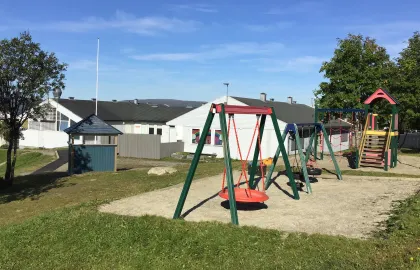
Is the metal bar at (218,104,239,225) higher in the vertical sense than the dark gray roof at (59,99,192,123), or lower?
lower

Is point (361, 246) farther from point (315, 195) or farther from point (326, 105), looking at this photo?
point (326, 105)

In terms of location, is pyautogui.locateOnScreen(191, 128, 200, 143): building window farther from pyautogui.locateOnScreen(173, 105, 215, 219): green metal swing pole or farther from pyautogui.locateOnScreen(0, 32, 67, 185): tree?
pyautogui.locateOnScreen(173, 105, 215, 219): green metal swing pole

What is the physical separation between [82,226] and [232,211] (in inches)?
Result: 122

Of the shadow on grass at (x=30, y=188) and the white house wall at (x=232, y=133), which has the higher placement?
the white house wall at (x=232, y=133)

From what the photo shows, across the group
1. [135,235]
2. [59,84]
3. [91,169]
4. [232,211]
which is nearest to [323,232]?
[232,211]

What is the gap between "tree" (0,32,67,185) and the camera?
48.7ft

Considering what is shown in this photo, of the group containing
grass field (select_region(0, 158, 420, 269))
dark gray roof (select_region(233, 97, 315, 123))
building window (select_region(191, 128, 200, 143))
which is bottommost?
grass field (select_region(0, 158, 420, 269))

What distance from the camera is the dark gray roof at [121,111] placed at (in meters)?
36.3

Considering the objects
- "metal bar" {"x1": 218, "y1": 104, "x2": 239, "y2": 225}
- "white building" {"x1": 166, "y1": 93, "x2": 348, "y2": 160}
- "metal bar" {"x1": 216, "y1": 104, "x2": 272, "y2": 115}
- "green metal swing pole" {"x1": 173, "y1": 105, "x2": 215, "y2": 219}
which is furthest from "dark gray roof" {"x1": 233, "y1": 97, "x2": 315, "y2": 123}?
"metal bar" {"x1": 218, "y1": 104, "x2": 239, "y2": 225}

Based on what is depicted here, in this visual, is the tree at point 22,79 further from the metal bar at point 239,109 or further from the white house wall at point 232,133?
the white house wall at point 232,133

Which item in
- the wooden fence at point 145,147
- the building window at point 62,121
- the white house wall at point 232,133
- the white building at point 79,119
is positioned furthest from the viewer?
the building window at point 62,121

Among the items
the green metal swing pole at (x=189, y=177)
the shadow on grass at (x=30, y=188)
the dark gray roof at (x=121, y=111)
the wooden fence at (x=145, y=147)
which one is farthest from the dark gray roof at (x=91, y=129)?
the dark gray roof at (x=121, y=111)

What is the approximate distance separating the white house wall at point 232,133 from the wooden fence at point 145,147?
1382 mm

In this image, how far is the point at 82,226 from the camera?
24.9 ft
